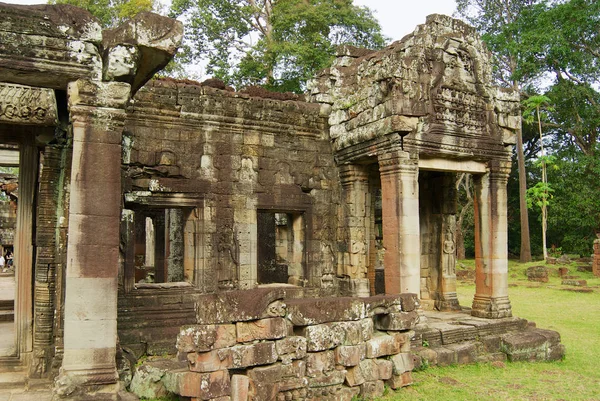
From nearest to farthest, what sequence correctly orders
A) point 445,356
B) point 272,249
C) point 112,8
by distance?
point 445,356
point 272,249
point 112,8

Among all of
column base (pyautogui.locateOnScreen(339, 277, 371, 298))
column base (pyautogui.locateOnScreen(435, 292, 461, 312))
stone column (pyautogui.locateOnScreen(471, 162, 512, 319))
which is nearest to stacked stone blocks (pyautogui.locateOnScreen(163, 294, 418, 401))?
column base (pyautogui.locateOnScreen(339, 277, 371, 298))

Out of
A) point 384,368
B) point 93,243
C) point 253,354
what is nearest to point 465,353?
point 384,368

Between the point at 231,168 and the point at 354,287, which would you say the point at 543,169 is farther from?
the point at 231,168

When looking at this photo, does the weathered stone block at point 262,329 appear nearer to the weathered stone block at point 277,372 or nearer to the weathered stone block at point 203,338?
the weathered stone block at point 203,338

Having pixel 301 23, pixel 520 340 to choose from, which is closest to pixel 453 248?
pixel 520 340

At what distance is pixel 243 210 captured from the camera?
952cm

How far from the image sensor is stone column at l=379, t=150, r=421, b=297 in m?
8.88

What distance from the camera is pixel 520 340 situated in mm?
9242

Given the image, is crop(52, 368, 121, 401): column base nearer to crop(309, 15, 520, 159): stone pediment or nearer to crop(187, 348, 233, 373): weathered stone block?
crop(187, 348, 233, 373): weathered stone block

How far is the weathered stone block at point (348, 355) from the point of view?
20.5 ft

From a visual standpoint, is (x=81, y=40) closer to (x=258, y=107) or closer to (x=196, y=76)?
(x=258, y=107)

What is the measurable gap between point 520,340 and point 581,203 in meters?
22.0

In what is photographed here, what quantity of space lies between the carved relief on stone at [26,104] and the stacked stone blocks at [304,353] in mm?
2995

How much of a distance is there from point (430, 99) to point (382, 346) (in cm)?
459
